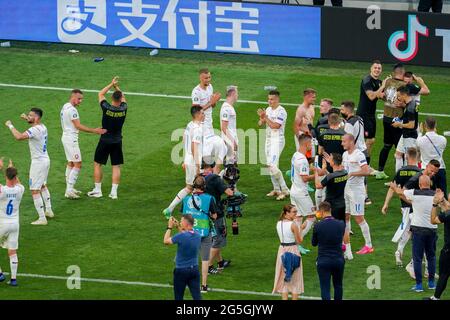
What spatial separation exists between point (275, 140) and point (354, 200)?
11.6ft

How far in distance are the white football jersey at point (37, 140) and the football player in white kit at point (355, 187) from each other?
602 centimetres

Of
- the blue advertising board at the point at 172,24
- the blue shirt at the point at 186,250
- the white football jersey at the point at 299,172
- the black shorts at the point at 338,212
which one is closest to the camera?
the blue shirt at the point at 186,250

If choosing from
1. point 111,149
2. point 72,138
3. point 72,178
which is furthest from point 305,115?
point 72,178

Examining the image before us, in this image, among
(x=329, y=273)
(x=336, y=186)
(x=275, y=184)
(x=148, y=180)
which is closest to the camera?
(x=329, y=273)

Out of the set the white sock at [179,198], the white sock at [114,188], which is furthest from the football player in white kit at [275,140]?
the white sock at [114,188]

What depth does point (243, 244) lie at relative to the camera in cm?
2431

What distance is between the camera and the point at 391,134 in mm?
27438

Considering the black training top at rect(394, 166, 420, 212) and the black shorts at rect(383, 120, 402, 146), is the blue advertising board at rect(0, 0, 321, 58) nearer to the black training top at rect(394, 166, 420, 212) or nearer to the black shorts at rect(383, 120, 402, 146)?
the black shorts at rect(383, 120, 402, 146)

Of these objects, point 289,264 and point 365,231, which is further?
point 365,231

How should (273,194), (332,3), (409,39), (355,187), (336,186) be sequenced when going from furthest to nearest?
1. (332,3)
2. (409,39)
3. (273,194)
4. (355,187)
5. (336,186)

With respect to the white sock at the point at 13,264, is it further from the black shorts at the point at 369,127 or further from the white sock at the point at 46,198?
the black shorts at the point at 369,127

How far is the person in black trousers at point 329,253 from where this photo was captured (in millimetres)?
20641

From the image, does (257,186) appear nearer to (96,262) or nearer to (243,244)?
(243,244)

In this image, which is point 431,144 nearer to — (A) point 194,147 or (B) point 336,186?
(B) point 336,186
